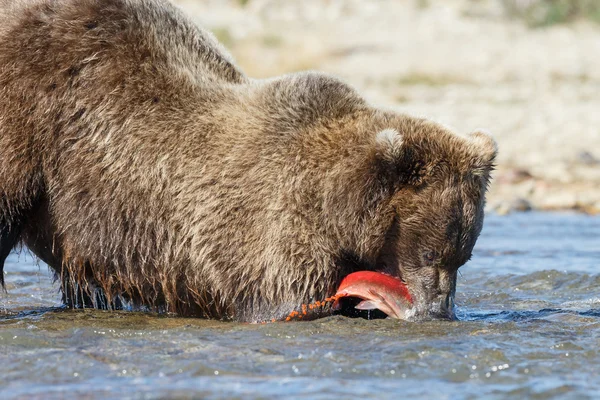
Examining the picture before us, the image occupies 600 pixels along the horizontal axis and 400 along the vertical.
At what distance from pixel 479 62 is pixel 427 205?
1790cm

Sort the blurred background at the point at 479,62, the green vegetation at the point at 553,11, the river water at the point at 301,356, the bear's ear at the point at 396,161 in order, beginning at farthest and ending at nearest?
the green vegetation at the point at 553,11 < the blurred background at the point at 479,62 < the bear's ear at the point at 396,161 < the river water at the point at 301,356

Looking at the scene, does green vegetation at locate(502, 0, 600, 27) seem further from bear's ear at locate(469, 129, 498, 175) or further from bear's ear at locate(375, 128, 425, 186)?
bear's ear at locate(375, 128, 425, 186)

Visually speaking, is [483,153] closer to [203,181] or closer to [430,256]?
[430,256]

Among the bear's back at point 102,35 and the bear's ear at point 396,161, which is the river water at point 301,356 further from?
the bear's back at point 102,35

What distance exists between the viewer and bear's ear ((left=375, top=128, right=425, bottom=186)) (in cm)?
598

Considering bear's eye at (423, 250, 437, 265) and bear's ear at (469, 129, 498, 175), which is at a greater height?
bear's ear at (469, 129, 498, 175)

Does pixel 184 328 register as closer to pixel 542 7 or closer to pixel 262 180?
Result: pixel 262 180

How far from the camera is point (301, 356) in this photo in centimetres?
531

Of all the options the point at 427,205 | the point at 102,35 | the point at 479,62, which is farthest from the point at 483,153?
the point at 479,62

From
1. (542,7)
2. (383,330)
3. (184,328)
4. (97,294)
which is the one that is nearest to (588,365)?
(383,330)

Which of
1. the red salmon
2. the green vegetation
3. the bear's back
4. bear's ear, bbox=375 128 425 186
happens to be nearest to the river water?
the red salmon

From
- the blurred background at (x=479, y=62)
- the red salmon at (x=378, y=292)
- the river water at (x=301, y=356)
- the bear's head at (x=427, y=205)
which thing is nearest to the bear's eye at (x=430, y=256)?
the bear's head at (x=427, y=205)

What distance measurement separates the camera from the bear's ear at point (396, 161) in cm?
598

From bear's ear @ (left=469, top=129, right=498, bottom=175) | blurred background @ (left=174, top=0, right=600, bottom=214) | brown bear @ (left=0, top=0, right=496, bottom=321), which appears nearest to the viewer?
brown bear @ (left=0, top=0, right=496, bottom=321)
